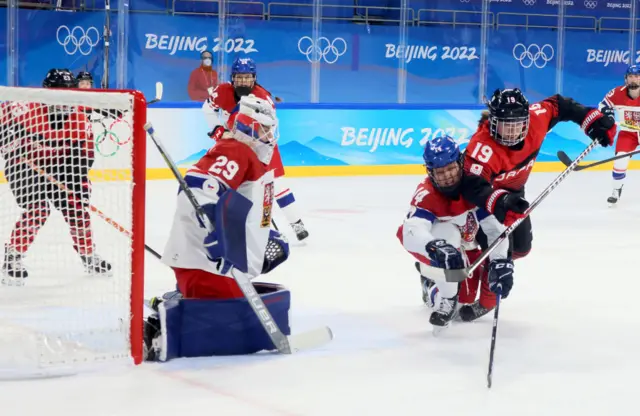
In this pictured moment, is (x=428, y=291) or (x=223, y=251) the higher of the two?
(x=223, y=251)

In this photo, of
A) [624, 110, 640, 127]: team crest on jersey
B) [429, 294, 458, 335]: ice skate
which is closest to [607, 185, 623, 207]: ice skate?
[624, 110, 640, 127]: team crest on jersey

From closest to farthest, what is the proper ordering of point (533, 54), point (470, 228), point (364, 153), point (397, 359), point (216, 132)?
1. point (397, 359)
2. point (470, 228)
3. point (216, 132)
4. point (364, 153)
5. point (533, 54)

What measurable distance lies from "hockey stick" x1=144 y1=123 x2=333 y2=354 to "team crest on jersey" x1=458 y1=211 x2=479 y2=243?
674 mm

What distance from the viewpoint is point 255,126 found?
341cm

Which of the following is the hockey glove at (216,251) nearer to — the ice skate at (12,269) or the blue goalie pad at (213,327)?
the blue goalie pad at (213,327)

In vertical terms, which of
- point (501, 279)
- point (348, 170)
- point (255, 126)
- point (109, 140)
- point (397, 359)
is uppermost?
point (255, 126)

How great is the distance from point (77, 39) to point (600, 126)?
6.43 m

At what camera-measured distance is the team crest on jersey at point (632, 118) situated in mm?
8281

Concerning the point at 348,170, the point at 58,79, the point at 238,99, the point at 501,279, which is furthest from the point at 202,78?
the point at 501,279

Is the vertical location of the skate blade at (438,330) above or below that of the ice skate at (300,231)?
above

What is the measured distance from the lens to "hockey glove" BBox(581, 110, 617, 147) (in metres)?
4.26

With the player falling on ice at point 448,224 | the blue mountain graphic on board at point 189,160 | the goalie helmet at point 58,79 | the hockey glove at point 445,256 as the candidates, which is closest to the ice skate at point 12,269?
the goalie helmet at point 58,79

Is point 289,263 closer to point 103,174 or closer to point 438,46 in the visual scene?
point 103,174

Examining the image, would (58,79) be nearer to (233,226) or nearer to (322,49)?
(233,226)
